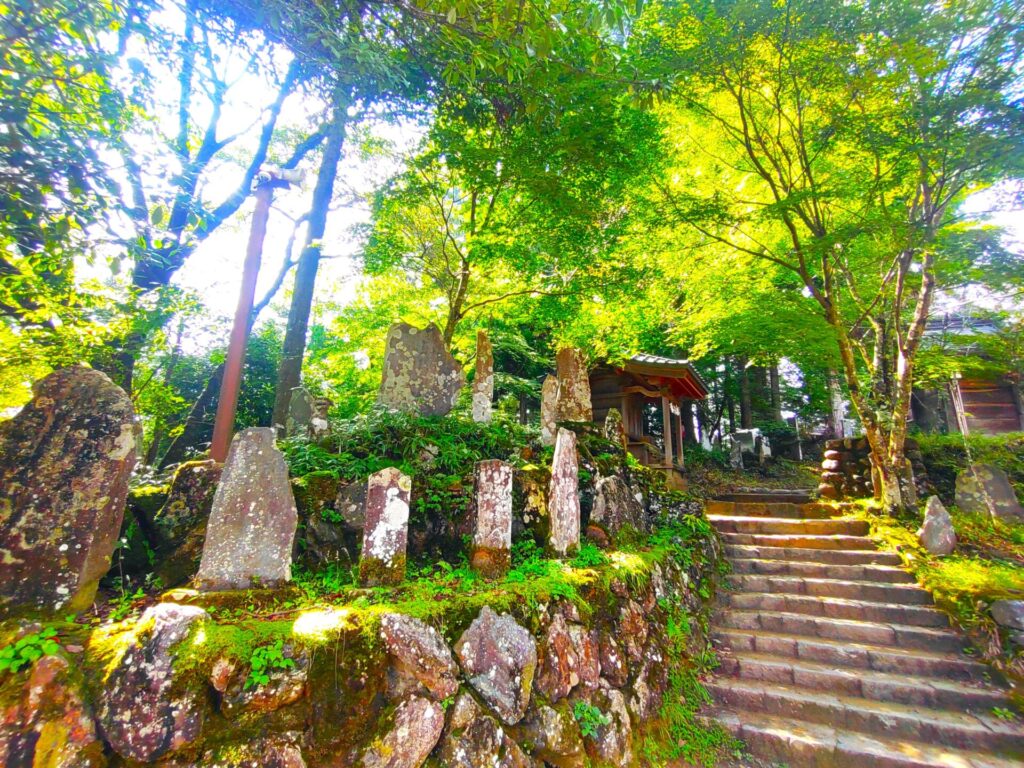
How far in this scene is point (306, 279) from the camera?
31.8ft

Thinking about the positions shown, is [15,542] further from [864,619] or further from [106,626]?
[864,619]

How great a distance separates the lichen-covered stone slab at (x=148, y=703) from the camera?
7.43 ft

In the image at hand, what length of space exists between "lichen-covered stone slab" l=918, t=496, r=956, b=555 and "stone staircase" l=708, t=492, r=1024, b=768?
0.50 meters

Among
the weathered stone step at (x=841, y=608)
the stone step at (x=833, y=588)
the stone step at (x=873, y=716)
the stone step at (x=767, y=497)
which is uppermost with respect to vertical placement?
the stone step at (x=767, y=497)

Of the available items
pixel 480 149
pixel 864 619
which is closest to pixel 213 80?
pixel 480 149

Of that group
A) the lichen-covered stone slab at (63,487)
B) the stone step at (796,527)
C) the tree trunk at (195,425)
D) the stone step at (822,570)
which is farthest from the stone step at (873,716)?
the tree trunk at (195,425)

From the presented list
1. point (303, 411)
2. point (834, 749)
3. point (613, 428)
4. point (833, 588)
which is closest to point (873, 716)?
point (834, 749)

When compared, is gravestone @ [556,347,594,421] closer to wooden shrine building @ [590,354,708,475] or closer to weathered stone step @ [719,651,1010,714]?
weathered stone step @ [719,651,1010,714]

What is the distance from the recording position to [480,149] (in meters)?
7.04

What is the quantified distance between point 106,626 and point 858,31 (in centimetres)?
1100

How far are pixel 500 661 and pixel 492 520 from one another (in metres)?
1.17

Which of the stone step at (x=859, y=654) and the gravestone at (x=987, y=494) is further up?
the gravestone at (x=987, y=494)

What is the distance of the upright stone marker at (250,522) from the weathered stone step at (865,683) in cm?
498

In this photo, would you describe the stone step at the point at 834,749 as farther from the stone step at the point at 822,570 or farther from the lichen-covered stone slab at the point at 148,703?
the lichen-covered stone slab at the point at 148,703
